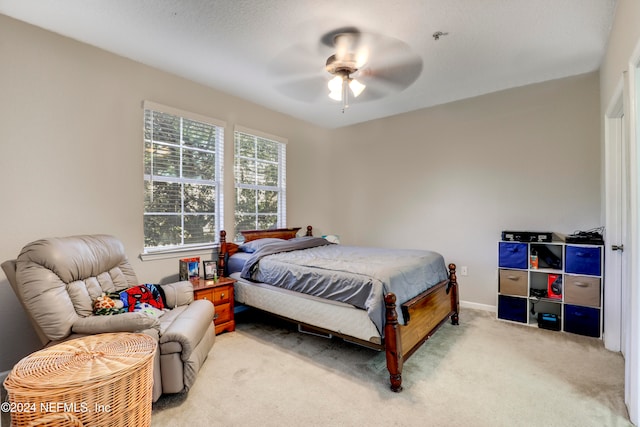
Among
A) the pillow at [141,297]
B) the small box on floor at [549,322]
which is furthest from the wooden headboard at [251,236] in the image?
the small box on floor at [549,322]

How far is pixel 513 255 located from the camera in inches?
133

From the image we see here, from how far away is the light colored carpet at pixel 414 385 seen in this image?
6.00 ft

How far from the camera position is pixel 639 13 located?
170 centimetres

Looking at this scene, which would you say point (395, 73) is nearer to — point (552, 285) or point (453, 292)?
point (453, 292)

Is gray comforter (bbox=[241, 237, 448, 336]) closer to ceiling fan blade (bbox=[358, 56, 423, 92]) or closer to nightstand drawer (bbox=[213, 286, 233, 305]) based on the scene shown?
nightstand drawer (bbox=[213, 286, 233, 305])

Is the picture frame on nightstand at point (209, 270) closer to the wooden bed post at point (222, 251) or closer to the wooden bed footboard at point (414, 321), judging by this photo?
the wooden bed post at point (222, 251)

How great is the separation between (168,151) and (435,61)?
287 cm

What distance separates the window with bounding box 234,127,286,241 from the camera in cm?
396

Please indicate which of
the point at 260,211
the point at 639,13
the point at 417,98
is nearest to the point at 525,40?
the point at 639,13

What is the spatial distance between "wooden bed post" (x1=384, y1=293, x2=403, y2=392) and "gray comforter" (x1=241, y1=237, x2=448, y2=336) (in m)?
0.06

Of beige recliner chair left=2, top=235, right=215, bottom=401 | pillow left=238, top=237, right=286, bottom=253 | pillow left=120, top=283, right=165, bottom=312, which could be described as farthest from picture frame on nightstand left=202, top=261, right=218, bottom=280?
beige recliner chair left=2, top=235, right=215, bottom=401

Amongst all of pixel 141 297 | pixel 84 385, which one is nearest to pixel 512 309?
pixel 141 297

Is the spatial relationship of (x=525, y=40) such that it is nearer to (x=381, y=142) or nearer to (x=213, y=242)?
(x=381, y=142)

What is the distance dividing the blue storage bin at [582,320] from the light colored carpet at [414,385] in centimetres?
8
